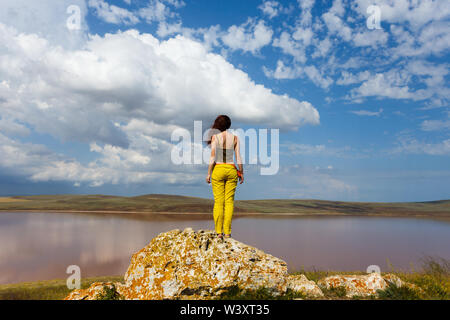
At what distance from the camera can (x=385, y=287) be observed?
7.25 metres

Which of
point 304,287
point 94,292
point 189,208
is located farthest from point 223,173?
point 189,208

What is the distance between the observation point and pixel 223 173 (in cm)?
782

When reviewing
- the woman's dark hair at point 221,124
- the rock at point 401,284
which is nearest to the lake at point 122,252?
the rock at point 401,284

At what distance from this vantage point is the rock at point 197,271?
21.6ft

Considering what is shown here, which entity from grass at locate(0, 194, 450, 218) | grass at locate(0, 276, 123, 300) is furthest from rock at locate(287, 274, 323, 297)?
grass at locate(0, 194, 450, 218)

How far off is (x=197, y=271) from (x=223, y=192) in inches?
93.4

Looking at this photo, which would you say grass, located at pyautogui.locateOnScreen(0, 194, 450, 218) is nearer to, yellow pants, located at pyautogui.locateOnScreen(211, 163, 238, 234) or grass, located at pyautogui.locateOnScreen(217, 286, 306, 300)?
yellow pants, located at pyautogui.locateOnScreen(211, 163, 238, 234)

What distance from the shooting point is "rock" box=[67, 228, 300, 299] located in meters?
6.57

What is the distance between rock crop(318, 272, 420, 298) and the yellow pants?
3524 mm

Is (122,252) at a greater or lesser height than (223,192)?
lesser

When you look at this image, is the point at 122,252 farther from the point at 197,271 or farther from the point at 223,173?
the point at 223,173

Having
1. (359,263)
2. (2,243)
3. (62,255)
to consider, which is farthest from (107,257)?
(359,263)

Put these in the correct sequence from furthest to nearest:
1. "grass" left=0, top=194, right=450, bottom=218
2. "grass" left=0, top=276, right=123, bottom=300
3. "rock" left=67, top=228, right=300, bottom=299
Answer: "grass" left=0, top=194, right=450, bottom=218 → "grass" left=0, top=276, right=123, bottom=300 → "rock" left=67, top=228, right=300, bottom=299
